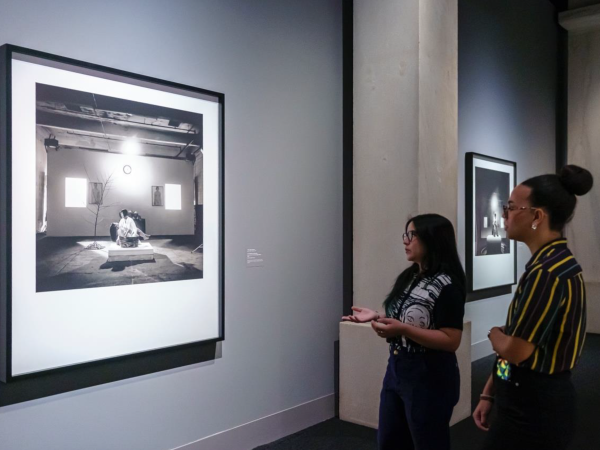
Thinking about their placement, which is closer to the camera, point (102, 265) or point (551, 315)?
point (551, 315)

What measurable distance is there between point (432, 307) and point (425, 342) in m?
0.16

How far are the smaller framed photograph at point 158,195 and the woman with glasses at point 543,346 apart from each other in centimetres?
184

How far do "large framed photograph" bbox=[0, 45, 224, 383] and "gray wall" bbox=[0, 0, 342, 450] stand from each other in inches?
6.4

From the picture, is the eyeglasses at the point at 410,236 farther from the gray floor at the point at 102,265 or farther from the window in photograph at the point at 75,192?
the window in photograph at the point at 75,192

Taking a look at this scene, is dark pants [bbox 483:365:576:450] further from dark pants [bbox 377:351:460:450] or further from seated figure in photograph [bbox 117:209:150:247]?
seated figure in photograph [bbox 117:209:150:247]

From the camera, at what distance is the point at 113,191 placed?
277 cm

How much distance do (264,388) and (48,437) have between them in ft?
4.65

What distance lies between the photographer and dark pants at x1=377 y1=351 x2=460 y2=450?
2.29 metres

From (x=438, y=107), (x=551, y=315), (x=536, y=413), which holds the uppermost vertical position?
(x=438, y=107)

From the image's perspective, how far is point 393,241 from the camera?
395cm

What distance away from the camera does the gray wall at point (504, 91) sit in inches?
225

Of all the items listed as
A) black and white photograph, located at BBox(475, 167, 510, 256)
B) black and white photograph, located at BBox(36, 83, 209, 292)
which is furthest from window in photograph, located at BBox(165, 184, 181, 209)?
black and white photograph, located at BBox(475, 167, 510, 256)

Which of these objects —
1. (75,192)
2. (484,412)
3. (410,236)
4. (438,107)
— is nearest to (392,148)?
(438,107)

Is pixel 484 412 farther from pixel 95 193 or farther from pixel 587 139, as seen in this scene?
pixel 587 139
